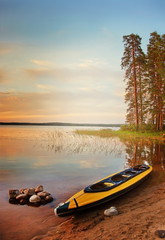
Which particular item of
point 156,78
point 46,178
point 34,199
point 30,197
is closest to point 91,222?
point 34,199

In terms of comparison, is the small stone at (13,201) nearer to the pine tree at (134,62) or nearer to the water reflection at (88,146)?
the water reflection at (88,146)

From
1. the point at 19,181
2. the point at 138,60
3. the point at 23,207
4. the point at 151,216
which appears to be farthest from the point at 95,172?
the point at 138,60

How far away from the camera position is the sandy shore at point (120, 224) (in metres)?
4.20

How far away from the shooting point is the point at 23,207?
6508mm

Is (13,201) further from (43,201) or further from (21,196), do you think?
(43,201)

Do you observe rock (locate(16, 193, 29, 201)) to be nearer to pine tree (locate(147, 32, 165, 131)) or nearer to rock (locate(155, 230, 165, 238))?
rock (locate(155, 230, 165, 238))

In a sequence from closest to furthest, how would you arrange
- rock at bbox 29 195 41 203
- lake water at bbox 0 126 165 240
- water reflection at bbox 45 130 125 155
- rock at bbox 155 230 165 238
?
1. rock at bbox 155 230 165 238
2. lake water at bbox 0 126 165 240
3. rock at bbox 29 195 41 203
4. water reflection at bbox 45 130 125 155

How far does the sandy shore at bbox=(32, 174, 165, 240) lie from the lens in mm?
4199

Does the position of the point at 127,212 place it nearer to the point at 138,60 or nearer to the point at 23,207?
the point at 23,207

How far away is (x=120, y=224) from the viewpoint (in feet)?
15.3

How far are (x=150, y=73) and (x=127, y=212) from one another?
1135 inches

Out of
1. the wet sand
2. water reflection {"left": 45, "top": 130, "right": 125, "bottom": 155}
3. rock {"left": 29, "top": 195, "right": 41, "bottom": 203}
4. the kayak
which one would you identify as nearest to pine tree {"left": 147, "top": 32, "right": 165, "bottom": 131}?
water reflection {"left": 45, "top": 130, "right": 125, "bottom": 155}

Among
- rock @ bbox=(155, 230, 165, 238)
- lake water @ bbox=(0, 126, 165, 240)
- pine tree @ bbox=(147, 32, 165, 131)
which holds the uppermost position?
pine tree @ bbox=(147, 32, 165, 131)

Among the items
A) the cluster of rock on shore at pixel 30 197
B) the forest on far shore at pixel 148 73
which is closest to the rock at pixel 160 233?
the cluster of rock on shore at pixel 30 197
